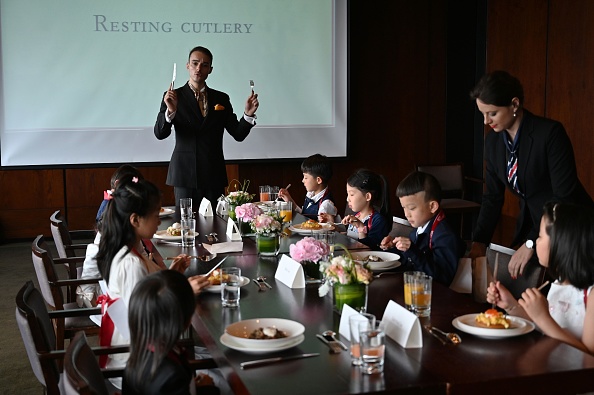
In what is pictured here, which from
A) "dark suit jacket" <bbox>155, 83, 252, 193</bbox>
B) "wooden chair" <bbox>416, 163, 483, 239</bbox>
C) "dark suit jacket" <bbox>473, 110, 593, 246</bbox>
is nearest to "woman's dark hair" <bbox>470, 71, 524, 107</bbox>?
"dark suit jacket" <bbox>473, 110, 593, 246</bbox>

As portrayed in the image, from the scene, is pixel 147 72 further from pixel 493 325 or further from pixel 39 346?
pixel 493 325

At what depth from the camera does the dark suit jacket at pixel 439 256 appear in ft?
10.7

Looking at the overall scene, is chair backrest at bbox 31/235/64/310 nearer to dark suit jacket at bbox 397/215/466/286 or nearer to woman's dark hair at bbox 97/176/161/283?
woman's dark hair at bbox 97/176/161/283

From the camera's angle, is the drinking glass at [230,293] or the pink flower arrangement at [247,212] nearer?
the drinking glass at [230,293]

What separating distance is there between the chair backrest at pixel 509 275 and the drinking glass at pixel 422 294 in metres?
0.53

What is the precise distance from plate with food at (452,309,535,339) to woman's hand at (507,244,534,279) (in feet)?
2.31

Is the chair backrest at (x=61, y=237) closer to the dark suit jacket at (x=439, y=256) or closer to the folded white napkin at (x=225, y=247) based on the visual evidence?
the folded white napkin at (x=225, y=247)

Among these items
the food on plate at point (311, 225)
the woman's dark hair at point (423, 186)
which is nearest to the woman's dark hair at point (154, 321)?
the woman's dark hair at point (423, 186)

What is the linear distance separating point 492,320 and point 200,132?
3.52 m

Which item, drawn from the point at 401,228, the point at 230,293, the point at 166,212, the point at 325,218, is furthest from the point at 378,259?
the point at 166,212

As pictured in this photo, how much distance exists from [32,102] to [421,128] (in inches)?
158

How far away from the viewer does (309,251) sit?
2.88 metres

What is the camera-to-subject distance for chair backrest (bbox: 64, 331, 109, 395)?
182cm

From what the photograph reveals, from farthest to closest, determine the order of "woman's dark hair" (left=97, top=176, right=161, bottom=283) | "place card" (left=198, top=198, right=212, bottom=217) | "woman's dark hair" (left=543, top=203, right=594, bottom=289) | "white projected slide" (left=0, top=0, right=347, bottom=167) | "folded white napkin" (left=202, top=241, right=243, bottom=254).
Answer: "white projected slide" (left=0, top=0, right=347, bottom=167)
"place card" (left=198, top=198, right=212, bottom=217)
"folded white napkin" (left=202, top=241, right=243, bottom=254)
"woman's dark hair" (left=97, top=176, right=161, bottom=283)
"woman's dark hair" (left=543, top=203, right=594, bottom=289)
